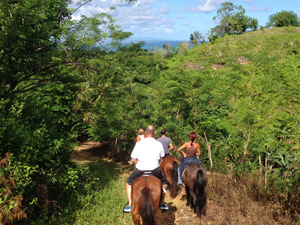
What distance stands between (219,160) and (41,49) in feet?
28.7

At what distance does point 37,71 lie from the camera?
8.13m

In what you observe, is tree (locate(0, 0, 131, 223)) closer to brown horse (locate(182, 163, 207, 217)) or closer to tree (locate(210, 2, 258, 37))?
brown horse (locate(182, 163, 207, 217))

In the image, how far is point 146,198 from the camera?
508 cm

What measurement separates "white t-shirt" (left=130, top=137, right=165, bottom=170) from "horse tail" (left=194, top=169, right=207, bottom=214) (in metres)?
1.83

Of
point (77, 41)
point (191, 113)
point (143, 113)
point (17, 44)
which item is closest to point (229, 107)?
point (191, 113)

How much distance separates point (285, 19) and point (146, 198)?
77.6 meters

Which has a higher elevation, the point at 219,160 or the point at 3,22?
the point at 3,22

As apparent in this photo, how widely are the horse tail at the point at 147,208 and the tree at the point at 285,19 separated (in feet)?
245

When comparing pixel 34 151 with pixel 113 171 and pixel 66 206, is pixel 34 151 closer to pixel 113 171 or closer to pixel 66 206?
pixel 66 206

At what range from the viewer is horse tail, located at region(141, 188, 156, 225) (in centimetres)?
496

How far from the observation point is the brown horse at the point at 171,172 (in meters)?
8.35

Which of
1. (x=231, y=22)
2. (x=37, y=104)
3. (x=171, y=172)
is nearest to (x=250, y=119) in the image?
(x=171, y=172)

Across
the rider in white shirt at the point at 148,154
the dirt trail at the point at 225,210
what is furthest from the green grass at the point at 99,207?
the rider in white shirt at the point at 148,154

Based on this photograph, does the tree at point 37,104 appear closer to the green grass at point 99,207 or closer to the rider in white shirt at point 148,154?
the green grass at point 99,207
